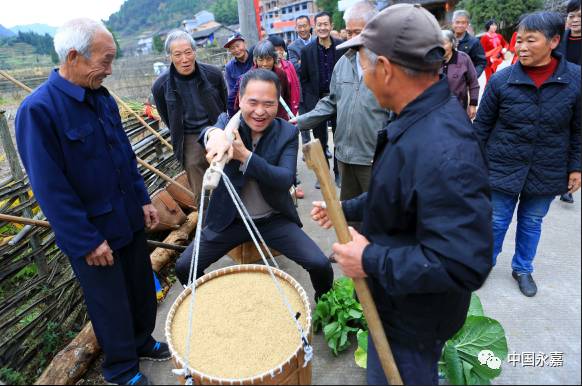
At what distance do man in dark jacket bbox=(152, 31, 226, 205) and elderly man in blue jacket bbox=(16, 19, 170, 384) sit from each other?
67.4 inches

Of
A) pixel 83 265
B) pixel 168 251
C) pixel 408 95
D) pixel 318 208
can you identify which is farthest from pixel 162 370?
pixel 408 95

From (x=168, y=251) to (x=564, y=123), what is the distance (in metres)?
3.63

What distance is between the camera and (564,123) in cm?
260

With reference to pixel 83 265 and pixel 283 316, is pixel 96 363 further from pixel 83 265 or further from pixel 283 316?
pixel 283 316

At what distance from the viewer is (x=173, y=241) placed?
4.06 m

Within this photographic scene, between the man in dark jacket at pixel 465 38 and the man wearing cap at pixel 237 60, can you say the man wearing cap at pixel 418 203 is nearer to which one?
the man wearing cap at pixel 237 60

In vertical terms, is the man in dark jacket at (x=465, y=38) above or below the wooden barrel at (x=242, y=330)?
above

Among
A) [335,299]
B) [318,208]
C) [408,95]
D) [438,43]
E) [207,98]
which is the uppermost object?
[438,43]

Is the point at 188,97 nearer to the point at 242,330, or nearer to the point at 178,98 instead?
the point at 178,98

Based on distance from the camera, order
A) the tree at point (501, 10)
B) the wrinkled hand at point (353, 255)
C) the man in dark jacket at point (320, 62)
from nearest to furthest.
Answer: the wrinkled hand at point (353, 255) → the man in dark jacket at point (320, 62) → the tree at point (501, 10)

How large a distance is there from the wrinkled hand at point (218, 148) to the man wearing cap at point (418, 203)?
2.63 ft

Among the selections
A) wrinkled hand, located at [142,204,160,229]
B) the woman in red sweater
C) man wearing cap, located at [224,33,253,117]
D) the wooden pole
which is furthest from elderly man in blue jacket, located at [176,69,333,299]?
the woman in red sweater

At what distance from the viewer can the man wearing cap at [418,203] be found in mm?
1080

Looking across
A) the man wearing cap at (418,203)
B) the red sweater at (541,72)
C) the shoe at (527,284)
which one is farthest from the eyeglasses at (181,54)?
the shoe at (527,284)
